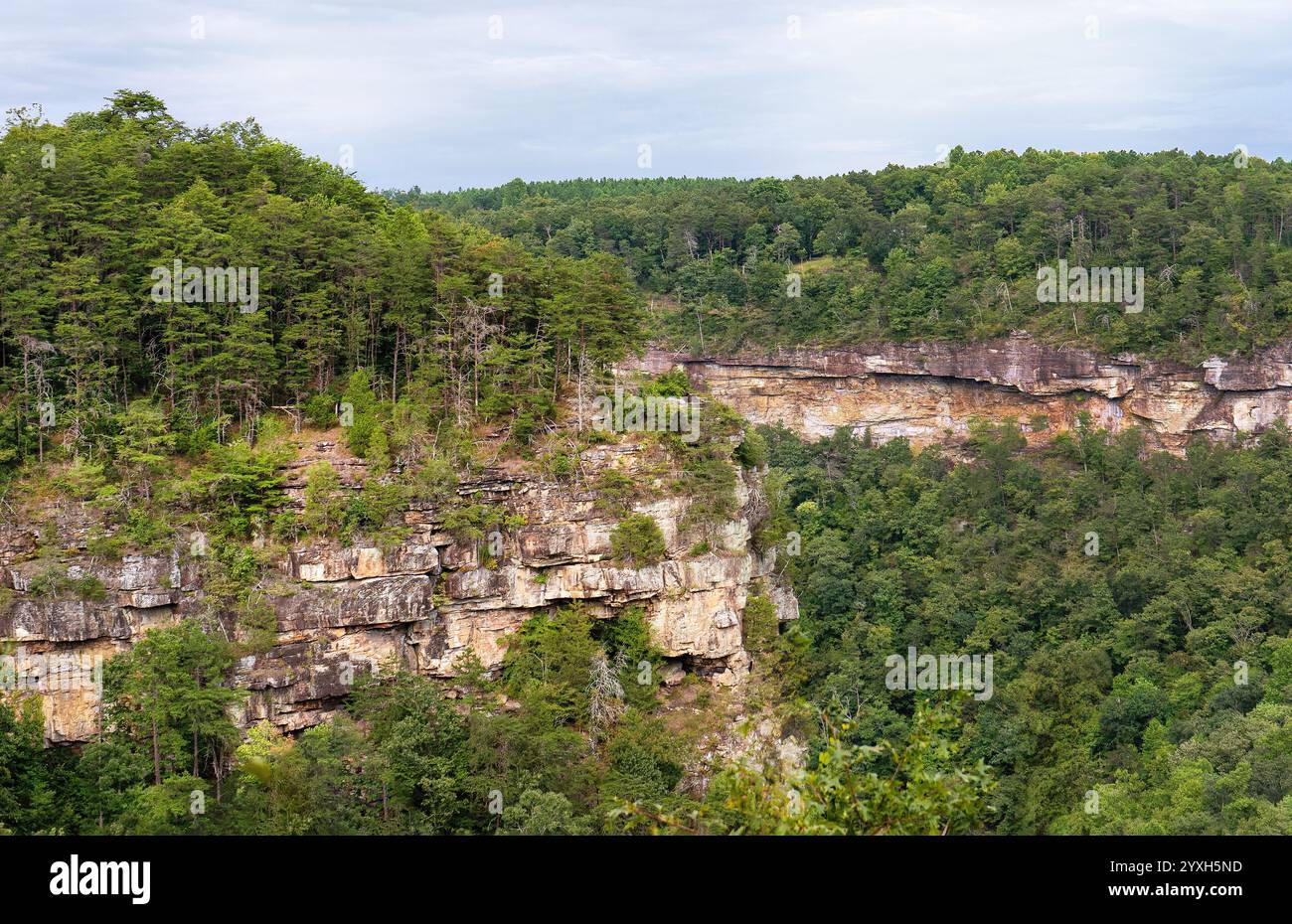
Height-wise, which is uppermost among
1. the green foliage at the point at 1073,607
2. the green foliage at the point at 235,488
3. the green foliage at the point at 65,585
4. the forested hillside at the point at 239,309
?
the forested hillside at the point at 239,309

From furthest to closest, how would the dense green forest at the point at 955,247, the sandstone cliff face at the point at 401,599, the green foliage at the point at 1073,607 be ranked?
the dense green forest at the point at 955,247
the green foliage at the point at 1073,607
the sandstone cliff face at the point at 401,599

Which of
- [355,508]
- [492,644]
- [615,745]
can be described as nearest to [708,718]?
[615,745]

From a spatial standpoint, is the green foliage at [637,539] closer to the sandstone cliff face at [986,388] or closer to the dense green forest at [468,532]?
the dense green forest at [468,532]

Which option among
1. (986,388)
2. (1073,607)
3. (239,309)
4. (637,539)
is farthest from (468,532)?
(986,388)

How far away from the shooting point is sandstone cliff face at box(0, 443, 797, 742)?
83.3 feet

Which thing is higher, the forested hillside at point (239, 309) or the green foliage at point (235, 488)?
the forested hillside at point (239, 309)

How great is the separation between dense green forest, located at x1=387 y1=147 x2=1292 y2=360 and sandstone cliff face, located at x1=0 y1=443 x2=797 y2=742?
31.9m

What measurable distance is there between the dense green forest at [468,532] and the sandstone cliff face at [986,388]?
692 centimetres

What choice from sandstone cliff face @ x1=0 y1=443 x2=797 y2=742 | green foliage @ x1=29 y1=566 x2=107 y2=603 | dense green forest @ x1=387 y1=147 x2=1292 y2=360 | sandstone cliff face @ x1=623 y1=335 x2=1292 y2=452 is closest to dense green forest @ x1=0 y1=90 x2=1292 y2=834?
green foliage @ x1=29 y1=566 x2=107 y2=603

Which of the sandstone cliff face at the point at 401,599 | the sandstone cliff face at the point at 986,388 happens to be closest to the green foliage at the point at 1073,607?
the sandstone cliff face at the point at 986,388

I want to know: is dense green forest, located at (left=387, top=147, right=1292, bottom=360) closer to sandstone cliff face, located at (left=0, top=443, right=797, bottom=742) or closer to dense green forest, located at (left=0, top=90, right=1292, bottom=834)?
dense green forest, located at (left=0, top=90, right=1292, bottom=834)

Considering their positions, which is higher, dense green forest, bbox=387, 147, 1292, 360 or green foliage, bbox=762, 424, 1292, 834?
dense green forest, bbox=387, 147, 1292, 360

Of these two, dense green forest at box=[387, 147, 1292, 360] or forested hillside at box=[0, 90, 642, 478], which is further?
dense green forest at box=[387, 147, 1292, 360]

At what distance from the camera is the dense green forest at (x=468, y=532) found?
959 inches
